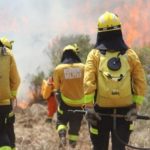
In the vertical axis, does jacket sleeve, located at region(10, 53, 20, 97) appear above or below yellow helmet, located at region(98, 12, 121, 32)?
below

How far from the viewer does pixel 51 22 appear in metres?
27.1

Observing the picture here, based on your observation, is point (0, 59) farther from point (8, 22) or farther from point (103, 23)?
point (8, 22)

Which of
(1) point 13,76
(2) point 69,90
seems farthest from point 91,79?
(2) point 69,90

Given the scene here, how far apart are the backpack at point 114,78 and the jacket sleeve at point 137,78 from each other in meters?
0.10

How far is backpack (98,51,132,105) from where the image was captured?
19.9ft

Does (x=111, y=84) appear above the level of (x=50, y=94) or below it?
above

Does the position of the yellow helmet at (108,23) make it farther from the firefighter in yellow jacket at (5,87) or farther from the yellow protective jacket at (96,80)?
the firefighter in yellow jacket at (5,87)

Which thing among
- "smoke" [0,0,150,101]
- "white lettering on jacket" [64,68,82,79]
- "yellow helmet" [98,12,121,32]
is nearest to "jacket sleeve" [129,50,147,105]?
"yellow helmet" [98,12,121,32]

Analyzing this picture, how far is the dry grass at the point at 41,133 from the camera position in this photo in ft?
30.3

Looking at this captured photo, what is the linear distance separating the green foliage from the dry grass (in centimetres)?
378

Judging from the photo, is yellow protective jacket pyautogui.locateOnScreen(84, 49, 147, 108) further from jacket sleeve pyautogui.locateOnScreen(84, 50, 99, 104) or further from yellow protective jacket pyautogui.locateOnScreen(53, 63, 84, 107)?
yellow protective jacket pyautogui.locateOnScreen(53, 63, 84, 107)

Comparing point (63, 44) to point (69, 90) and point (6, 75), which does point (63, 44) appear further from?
point (6, 75)

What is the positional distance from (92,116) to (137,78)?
26.3 inches

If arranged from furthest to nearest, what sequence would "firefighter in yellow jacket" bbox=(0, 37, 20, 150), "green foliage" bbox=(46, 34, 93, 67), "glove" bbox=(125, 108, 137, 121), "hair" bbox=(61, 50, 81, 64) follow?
"green foliage" bbox=(46, 34, 93, 67)
"hair" bbox=(61, 50, 81, 64)
"firefighter in yellow jacket" bbox=(0, 37, 20, 150)
"glove" bbox=(125, 108, 137, 121)
